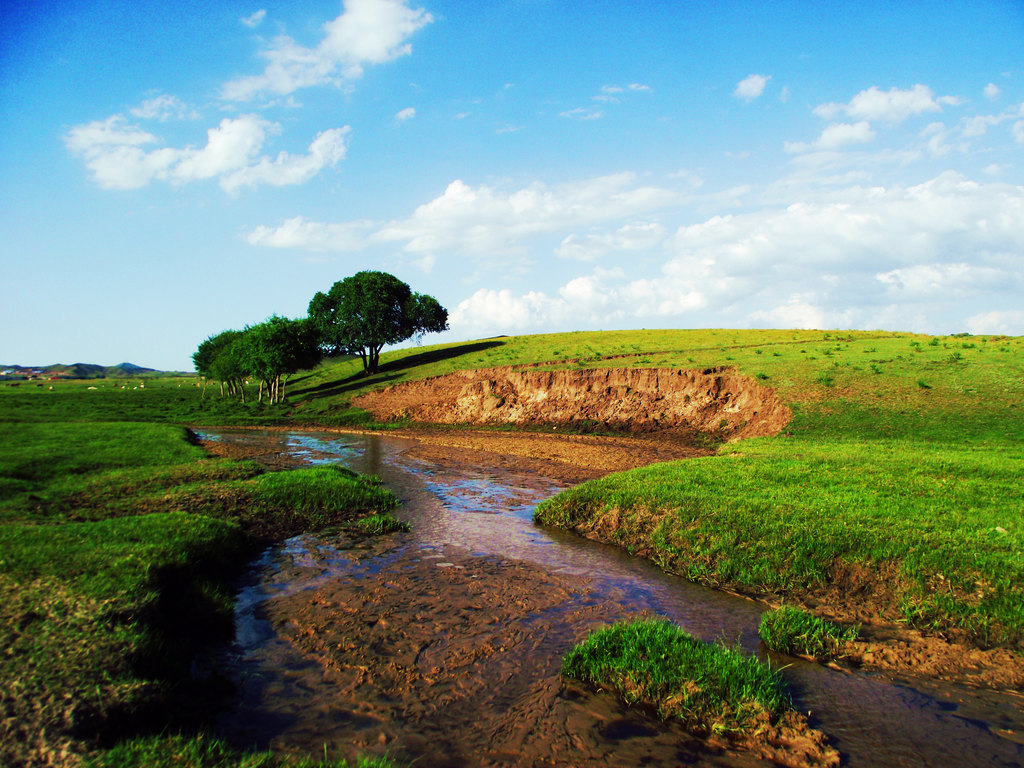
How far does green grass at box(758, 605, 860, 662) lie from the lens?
323 inches

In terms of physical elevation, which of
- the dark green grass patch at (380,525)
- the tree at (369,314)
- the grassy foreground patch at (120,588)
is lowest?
the dark green grass patch at (380,525)

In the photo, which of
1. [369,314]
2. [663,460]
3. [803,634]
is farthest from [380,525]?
[369,314]

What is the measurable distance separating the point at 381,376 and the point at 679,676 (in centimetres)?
5802

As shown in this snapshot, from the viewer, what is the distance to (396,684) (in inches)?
290

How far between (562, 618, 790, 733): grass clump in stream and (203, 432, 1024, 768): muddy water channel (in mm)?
273

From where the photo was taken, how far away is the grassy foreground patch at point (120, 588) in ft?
18.4

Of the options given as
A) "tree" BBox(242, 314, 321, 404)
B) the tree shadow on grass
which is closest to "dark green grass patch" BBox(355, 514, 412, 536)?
the tree shadow on grass

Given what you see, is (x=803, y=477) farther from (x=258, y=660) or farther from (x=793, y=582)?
(x=258, y=660)

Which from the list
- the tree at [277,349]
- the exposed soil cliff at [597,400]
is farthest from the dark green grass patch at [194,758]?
the tree at [277,349]

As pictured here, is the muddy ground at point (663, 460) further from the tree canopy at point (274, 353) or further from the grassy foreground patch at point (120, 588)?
the tree canopy at point (274, 353)

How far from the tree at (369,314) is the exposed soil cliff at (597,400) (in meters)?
14.5

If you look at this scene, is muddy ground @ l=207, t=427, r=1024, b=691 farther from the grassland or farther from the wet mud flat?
the wet mud flat

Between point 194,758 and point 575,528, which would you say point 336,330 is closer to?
point 575,528

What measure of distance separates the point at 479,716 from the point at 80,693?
446 centimetres
